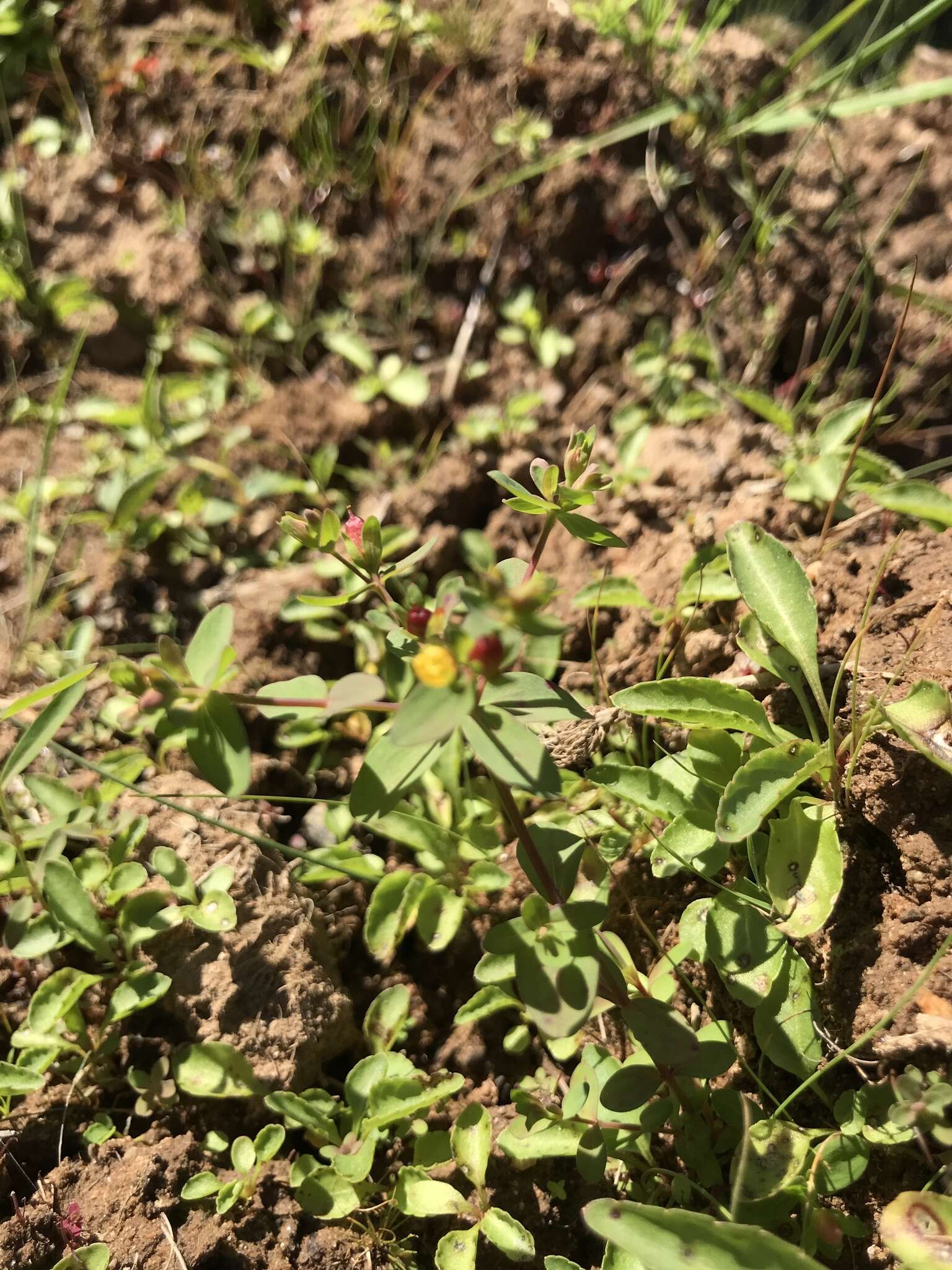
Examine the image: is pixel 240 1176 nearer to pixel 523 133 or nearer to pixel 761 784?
pixel 761 784

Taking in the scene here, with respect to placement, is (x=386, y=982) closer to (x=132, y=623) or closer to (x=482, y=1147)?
(x=482, y=1147)

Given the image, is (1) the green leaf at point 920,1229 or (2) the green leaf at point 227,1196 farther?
(2) the green leaf at point 227,1196

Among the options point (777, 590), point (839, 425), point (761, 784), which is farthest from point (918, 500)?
point (761, 784)

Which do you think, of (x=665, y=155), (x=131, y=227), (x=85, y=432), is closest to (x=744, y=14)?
(x=665, y=155)

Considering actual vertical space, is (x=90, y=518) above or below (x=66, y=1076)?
above

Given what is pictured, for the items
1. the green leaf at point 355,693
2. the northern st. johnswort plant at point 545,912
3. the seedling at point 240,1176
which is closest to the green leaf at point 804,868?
the northern st. johnswort plant at point 545,912

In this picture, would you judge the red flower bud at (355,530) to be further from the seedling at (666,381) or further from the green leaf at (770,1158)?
the seedling at (666,381)
